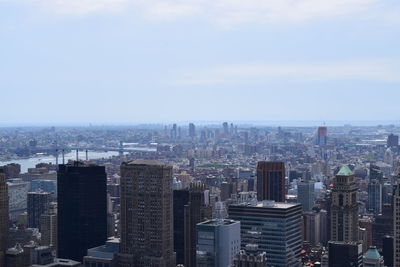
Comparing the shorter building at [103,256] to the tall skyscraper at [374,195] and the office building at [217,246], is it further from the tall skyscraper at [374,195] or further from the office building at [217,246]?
the tall skyscraper at [374,195]

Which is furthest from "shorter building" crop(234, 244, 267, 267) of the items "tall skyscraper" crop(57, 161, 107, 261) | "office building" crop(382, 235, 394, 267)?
"tall skyscraper" crop(57, 161, 107, 261)

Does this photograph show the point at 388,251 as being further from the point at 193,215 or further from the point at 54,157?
the point at 54,157

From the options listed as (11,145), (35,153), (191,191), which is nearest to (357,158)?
(35,153)

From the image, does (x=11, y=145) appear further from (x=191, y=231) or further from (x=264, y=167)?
(x=191, y=231)

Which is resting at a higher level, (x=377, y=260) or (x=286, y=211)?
(x=286, y=211)

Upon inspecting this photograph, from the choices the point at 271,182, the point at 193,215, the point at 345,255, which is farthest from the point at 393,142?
the point at 345,255

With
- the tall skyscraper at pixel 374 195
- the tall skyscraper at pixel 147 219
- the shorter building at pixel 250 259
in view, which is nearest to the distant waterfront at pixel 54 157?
the tall skyscraper at pixel 374 195
